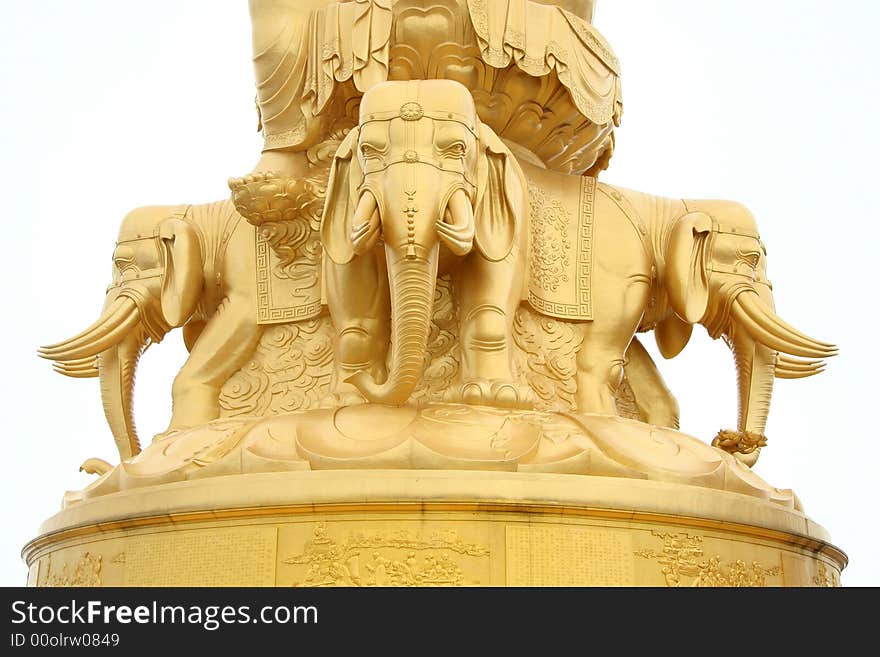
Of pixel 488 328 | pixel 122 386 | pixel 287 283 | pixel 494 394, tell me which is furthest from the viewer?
pixel 122 386

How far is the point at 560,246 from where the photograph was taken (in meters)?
7.64

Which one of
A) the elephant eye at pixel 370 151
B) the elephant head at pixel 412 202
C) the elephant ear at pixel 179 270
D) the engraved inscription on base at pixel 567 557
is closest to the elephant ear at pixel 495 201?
the elephant head at pixel 412 202

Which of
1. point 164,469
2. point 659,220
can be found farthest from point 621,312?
point 164,469

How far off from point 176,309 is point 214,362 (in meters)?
0.35

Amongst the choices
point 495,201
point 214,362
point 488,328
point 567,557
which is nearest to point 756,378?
point 488,328

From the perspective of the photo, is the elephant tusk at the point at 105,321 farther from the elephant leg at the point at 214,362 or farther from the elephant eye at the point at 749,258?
the elephant eye at the point at 749,258

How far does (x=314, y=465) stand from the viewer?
20.7 feet

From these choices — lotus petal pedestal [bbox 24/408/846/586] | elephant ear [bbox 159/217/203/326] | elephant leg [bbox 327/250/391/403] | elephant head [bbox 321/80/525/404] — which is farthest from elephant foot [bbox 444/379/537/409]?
elephant ear [bbox 159/217/203/326]

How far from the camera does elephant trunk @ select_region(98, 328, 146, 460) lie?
26.1 ft

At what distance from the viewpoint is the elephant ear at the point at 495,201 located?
6961 mm

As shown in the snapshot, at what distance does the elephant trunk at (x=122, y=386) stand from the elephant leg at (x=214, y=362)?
1.46 feet

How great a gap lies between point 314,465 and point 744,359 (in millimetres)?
2660

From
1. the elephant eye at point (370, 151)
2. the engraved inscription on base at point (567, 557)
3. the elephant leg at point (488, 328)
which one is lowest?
the engraved inscription on base at point (567, 557)

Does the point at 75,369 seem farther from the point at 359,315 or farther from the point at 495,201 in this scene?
the point at 495,201
